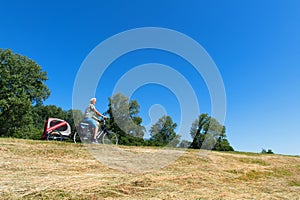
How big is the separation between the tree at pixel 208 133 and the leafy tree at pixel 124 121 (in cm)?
1298

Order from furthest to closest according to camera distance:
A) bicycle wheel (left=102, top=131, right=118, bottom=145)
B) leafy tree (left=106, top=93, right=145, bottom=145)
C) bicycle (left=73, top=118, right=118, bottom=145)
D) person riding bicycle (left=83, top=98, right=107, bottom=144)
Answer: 1. leafy tree (left=106, top=93, right=145, bottom=145)
2. bicycle wheel (left=102, top=131, right=118, bottom=145)
3. bicycle (left=73, top=118, right=118, bottom=145)
4. person riding bicycle (left=83, top=98, right=107, bottom=144)

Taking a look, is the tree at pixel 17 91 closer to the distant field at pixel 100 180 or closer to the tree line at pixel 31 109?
the tree line at pixel 31 109

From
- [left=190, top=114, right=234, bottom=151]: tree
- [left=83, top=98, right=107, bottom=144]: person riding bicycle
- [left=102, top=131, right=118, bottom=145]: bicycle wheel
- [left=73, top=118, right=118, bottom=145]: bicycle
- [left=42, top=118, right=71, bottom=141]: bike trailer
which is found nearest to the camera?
[left=83, top=98, right=107, bottom=144]: person riding bicycle

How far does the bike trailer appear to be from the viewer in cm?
1147

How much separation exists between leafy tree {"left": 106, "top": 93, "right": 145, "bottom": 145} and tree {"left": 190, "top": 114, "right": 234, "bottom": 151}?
12981mm

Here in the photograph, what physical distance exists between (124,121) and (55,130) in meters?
22.6

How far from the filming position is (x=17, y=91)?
92.2 feet

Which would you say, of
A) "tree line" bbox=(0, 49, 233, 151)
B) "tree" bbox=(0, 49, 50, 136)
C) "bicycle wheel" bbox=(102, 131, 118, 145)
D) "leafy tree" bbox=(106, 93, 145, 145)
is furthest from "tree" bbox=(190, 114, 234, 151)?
"bicycle wheel" bbox=(102, 131, 118, 145)

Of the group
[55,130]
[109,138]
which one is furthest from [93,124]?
[55,130]

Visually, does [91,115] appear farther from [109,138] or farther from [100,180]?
[100,180]

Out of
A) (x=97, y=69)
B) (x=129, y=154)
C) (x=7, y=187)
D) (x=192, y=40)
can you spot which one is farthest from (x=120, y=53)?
(x=7, y=187)

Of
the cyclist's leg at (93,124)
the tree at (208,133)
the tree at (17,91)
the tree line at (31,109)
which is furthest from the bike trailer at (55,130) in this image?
the tree at (208,133)

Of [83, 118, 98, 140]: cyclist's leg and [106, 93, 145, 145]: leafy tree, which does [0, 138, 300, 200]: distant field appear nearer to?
[83, 118, 98, 140]: cyclist's leg

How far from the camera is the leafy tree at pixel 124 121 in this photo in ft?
102
